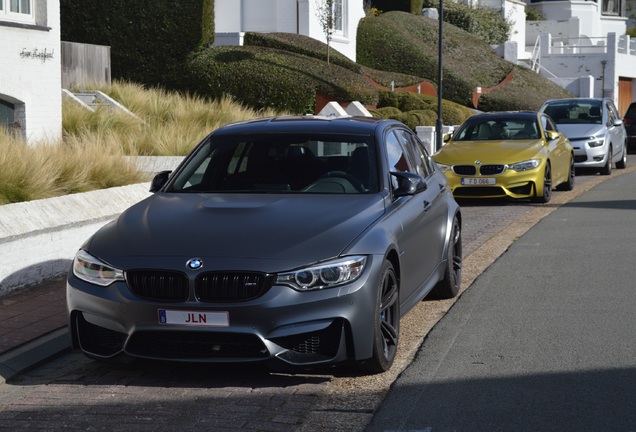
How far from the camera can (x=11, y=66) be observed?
1772 centimetres

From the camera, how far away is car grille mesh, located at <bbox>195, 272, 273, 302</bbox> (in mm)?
6375

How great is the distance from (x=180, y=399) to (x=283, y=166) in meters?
2.23

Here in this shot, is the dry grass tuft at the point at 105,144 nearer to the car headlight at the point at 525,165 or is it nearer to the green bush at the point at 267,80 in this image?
the green bush at the point at 267,80

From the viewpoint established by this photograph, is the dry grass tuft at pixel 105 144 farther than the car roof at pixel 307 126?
Yes

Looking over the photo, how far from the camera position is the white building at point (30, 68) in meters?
17.6

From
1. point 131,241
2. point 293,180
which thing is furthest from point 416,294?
point 131,241

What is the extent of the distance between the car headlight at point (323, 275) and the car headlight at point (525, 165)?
11252mm

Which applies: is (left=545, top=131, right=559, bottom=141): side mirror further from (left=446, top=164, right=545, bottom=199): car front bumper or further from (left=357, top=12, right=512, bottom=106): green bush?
(left=357, top=12, right=512, bottom=106): green bush

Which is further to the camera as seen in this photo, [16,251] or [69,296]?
A: [16,251]

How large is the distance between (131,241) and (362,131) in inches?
85.5

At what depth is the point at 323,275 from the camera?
21.1 ft

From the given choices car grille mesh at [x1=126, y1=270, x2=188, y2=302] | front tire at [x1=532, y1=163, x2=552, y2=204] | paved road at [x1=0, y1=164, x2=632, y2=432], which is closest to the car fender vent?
paved road at [x1=0, y1=164, x2=632, y2=432]

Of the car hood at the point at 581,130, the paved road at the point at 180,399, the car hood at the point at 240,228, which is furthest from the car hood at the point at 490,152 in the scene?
the paved road at the point at 180,399

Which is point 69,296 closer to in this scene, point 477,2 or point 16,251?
point 16,251
